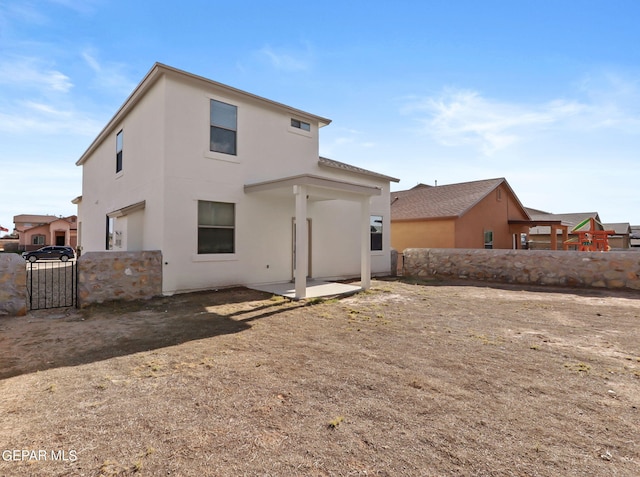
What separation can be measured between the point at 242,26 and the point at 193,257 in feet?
21.6

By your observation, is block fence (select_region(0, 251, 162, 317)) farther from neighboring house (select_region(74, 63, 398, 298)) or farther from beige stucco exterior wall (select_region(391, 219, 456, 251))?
beige stucco exterior wall (select_region(391, 219, 456, 251))

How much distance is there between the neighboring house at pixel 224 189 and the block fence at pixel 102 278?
16.4 inches

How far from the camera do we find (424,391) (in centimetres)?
366

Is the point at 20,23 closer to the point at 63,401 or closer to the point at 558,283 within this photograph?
the point at 63,401

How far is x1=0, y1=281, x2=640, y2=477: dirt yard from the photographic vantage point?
8.21 ft

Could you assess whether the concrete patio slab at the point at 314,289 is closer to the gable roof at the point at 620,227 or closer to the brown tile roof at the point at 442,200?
the brown tile roof at the point at 442,200

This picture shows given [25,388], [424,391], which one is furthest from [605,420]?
[25,388]

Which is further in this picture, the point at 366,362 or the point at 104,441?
the point at 366,362

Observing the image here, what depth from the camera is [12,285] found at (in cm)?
703

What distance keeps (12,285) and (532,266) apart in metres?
15.4

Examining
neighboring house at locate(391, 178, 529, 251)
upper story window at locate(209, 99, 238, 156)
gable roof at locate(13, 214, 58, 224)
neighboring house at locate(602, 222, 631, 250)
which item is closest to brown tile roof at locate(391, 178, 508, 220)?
neighboring house at locate(391, 178, 529, 251)

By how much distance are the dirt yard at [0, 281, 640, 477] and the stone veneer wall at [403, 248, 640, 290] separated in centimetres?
545

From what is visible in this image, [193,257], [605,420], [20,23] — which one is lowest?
[605,420]

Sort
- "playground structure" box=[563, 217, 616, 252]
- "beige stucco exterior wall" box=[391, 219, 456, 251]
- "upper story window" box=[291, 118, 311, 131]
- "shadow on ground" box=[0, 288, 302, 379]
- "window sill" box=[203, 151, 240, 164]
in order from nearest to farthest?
"shadow on ground" box=[0, 288, 302, 379] → "window sill" box=[203, 151, 240, 164] → "upper story window" box=[291, 118, 311, 131] → "playground structure" box=[563, 217, 616, 252] → "beige stucco exterior wall" box=[391, 219, 456, 251]
